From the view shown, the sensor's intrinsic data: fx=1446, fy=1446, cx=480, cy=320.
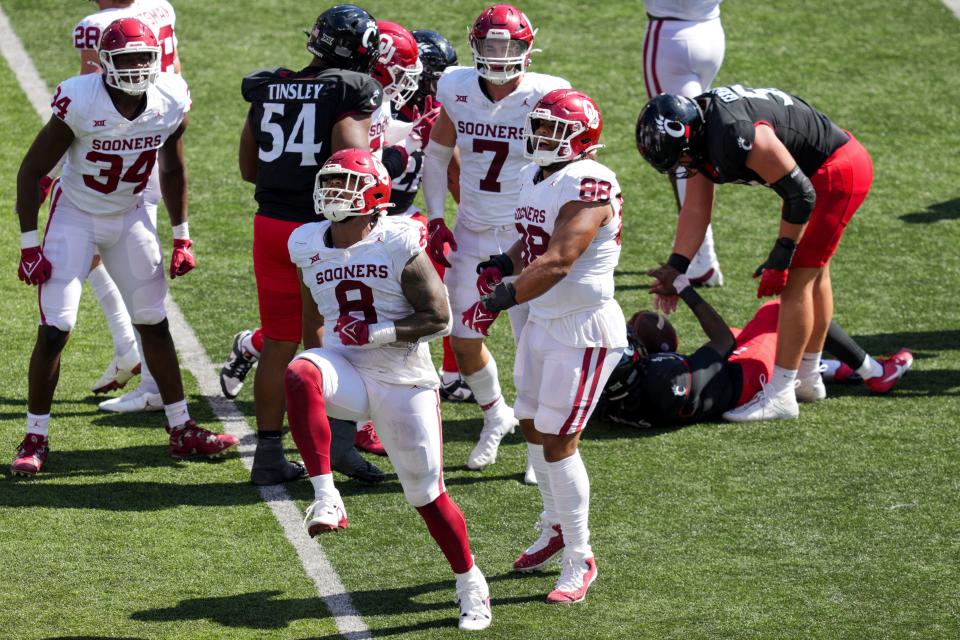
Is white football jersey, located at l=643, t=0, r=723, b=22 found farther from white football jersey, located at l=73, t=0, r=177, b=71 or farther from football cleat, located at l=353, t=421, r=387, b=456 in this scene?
football cleat, located at l=353, t=421, r=387, b=456

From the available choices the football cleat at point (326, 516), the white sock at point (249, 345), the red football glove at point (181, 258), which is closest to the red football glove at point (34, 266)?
the red football glove at point (181, 258)

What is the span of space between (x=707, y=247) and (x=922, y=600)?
3.77 meters

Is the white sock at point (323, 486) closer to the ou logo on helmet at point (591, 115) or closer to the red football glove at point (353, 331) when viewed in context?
the red football glove at point (353, 331)

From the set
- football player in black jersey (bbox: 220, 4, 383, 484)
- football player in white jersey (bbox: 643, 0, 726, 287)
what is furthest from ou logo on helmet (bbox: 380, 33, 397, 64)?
football player in white jersey (bbox: 643, 0, 726, 287)

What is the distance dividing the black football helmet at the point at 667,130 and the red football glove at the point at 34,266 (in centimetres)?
270

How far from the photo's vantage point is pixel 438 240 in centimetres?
642

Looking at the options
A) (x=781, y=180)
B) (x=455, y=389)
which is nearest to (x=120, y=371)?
(x=455, y=389)

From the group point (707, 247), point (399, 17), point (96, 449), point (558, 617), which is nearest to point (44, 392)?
point (96, 449)

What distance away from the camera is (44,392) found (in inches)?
259

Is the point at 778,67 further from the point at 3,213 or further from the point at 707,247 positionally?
the point at 3,213

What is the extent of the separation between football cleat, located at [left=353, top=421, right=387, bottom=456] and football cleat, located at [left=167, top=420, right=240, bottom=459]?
0.61 meters

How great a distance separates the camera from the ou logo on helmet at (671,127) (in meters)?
6.38

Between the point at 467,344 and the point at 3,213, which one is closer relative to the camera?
the point at 467,344

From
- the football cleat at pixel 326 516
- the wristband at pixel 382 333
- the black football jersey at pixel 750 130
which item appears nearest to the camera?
the football cleat at pixel 326 516
